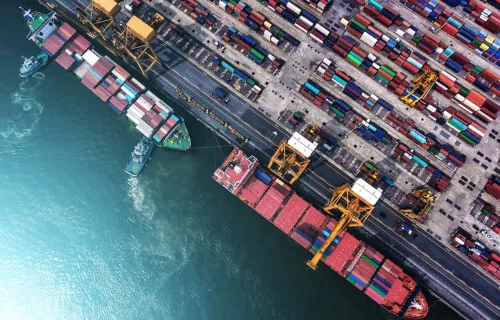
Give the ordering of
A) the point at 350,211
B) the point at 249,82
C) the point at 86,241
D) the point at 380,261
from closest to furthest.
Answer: the point at 350,211 → the point at 380,261 → the point at 86,241 → the point at 249,82

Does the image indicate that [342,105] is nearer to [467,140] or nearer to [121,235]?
[467,140]

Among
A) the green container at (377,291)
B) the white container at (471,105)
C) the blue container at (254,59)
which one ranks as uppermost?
the white container at (471,105)

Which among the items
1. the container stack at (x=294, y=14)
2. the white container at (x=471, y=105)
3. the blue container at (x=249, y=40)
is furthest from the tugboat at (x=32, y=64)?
the white container at (x=471, y=105)

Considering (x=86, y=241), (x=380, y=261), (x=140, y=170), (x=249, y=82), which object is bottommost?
(x=86, y=241)

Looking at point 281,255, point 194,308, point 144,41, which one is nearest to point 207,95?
point 144,41

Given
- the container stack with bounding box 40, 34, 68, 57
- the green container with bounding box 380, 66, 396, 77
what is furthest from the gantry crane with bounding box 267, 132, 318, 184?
the container stack with bounding box 40, 34, 68, 57

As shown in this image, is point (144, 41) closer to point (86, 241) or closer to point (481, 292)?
point (86, 241)

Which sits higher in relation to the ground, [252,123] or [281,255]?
[252,123]

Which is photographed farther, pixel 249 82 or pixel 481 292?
pixel 249 82

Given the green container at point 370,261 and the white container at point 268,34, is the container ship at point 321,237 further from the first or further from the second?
the white container at point 268,34
